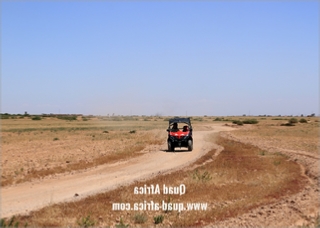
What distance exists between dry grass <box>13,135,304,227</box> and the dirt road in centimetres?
80

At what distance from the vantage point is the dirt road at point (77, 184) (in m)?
12.4

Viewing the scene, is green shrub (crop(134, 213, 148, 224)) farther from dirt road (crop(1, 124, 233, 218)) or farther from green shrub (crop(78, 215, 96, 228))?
dirt road (crop(1, 124, 233, 218))

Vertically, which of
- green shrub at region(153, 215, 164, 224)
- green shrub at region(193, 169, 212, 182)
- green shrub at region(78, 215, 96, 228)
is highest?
green shrub at region(193, 169, 212, 182)

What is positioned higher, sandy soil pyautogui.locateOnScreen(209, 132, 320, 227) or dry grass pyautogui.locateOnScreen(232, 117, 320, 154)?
dry grass pyautogui.locateOnScreen(232, 117, 320, 154)

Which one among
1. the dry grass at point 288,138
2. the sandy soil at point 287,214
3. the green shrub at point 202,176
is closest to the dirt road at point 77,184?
the green shrub at point 202,176

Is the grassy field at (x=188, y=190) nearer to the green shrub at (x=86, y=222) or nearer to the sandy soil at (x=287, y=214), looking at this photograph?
the green shrub at (x=86, y=222)

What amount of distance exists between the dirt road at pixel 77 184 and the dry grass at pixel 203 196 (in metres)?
0.80

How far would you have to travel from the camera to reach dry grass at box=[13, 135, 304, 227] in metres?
11.1

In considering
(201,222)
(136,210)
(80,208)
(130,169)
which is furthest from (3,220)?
(130,169)

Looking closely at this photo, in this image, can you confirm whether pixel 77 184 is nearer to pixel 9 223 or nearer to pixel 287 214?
pixel 9 223

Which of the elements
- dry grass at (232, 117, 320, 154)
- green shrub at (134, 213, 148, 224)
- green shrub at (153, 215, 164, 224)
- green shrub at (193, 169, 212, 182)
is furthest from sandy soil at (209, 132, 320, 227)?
dry grass at (232, 117, 320, 154)

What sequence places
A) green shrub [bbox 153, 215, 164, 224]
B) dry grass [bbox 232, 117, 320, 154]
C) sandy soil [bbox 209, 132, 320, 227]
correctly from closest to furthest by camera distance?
sandy soil [bbox 209, 132, 320, 227]
green shrub [bbox 153, 215, 164, 224]
dry grass [bbox 232, 117, 320, 154]

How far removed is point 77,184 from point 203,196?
5409 mm

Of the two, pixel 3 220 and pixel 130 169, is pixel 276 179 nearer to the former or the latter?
pixel 130 169
